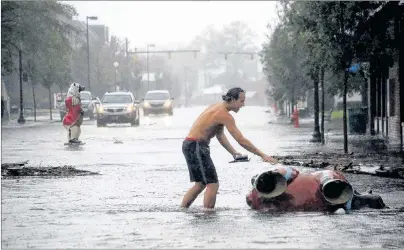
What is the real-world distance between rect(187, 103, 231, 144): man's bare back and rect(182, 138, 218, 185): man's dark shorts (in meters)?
0.09

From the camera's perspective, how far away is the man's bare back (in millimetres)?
13180

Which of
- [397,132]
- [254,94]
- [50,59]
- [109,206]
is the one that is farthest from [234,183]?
[254,94]

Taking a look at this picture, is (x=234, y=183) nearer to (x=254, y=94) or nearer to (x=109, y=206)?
(x=109, y=206)

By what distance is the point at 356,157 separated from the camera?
2409cm

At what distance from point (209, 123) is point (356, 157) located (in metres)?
11.4

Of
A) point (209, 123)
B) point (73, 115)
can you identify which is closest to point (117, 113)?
point (73, 115)

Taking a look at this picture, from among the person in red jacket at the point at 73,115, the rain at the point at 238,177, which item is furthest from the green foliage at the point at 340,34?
the person in red jacket at the point at 73,115

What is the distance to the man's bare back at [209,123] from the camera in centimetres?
1318

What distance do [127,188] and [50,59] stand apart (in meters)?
46.2

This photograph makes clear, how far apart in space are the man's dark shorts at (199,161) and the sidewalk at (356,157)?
629 cm

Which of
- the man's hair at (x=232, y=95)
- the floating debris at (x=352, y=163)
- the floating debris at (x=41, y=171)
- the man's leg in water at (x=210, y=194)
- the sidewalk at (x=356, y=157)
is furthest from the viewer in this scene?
the floating debris at (x=41, y=171)

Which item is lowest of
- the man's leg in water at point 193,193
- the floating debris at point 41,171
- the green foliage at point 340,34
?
the floating debris at point 41,171

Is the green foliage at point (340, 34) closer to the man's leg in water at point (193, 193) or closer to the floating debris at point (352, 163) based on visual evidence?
the floating debris at point (352, 163)

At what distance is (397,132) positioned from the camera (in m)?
33.6
